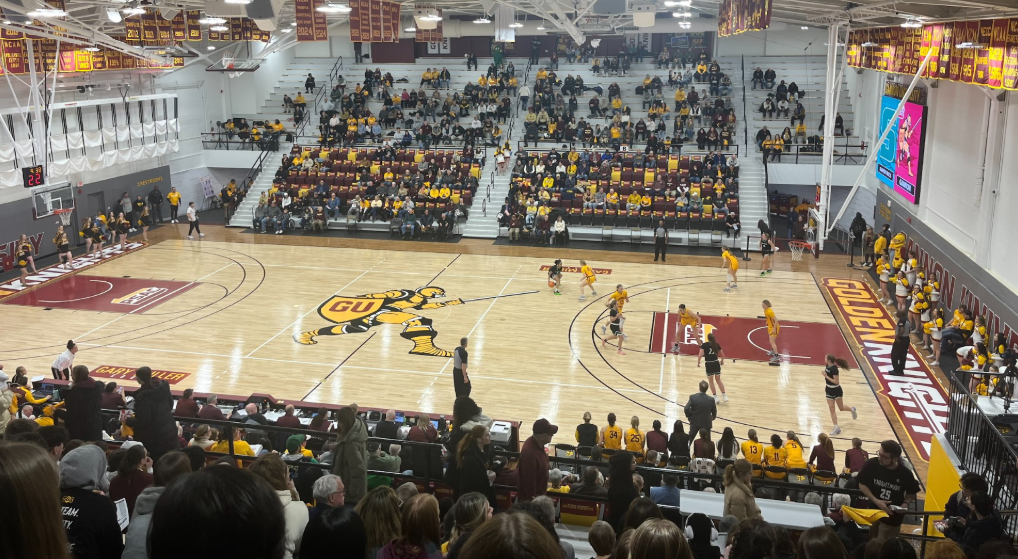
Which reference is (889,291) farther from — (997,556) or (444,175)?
(997,556)

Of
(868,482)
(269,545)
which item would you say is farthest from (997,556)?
(269,545)

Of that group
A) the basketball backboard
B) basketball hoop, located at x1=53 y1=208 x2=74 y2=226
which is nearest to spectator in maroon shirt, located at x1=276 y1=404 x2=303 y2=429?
the basketball backboard

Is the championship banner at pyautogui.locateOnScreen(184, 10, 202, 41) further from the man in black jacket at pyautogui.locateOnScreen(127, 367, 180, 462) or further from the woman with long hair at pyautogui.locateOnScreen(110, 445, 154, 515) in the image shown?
the woman with long hair at pyautogui.locateOnScreen(110, 445, 154, 515)

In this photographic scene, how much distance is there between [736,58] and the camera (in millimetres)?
42875

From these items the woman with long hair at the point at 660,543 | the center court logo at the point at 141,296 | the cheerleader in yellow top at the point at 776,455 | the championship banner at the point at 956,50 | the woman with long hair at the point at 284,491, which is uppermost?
the championship banner at the point at 956,50

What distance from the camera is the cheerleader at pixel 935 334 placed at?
61.5 feet

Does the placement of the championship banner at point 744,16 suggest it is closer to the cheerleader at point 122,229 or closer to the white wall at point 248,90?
the cheerleader at point 122,229

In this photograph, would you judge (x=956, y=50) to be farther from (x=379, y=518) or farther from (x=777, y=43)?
(x=777, y=43)

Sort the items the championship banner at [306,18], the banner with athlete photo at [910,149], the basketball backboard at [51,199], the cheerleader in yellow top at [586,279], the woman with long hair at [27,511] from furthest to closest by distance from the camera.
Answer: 1. the basketball backboard at [51,199]
2. the banner with athlete photo at [910,149]
3. the cheerleader in yellow top at [586,279]
4. the championship banner at [306,18]
5. the woman with long hair at [27,511]

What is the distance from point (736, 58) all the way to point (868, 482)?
1468 inches

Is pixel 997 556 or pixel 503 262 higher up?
pixel 997 556

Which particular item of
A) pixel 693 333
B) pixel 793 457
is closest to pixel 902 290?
pixel 693 333

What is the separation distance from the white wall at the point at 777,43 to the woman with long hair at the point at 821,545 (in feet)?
134

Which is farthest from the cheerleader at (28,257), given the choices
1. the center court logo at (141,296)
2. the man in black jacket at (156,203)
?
the man in black jacket at (156,203)
